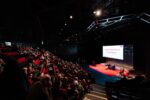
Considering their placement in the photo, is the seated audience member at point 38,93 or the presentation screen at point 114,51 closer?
the seated audience member at point 38,93

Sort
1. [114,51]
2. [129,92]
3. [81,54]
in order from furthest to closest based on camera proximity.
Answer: [81,54], [114,51], [129,92]

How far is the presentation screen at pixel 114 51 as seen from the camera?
12.8 metres

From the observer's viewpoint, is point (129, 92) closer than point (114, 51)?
Yes

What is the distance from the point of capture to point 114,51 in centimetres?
1403

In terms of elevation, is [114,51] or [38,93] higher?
[114,51]

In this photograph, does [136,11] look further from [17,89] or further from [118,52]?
[17,89]

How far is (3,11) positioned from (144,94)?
6.80 meters

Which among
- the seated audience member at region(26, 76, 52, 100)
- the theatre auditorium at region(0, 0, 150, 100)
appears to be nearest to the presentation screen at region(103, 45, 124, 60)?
the theatre auditorium at region(0, 0, 150, 100)

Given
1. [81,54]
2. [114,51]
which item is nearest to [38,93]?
[114,51]

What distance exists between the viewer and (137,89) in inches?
170

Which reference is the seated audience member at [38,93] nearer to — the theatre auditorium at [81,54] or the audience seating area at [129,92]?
the theatre auditorium at [81,54]

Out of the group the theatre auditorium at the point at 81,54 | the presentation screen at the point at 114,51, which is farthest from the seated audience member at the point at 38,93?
the presentation screen at the point at 114,51

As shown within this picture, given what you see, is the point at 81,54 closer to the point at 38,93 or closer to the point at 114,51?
the point at 114,51

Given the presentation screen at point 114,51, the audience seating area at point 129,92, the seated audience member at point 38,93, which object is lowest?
the audience seating area at point 129,92
